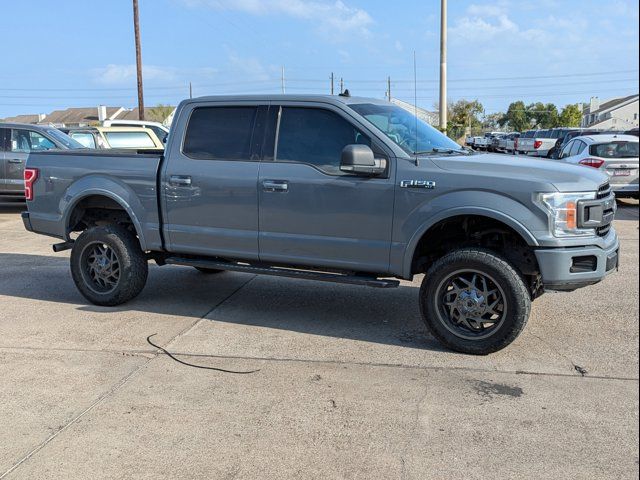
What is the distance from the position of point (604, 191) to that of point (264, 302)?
347 centimetres

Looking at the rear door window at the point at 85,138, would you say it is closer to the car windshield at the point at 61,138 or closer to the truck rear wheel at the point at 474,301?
the car windshield at the point at 61,138

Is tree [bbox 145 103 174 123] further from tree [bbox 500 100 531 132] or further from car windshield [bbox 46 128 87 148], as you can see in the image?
car windshield [bbox 46 128 87 148]

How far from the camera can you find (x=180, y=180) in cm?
591

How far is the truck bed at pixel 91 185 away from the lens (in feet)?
20.0

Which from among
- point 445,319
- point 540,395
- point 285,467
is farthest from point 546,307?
point 285,467

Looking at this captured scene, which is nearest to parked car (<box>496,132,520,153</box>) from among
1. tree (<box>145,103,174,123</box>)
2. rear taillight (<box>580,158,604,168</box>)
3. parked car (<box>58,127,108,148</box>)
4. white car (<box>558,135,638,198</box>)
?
white car (<box>558,135,638,198</box>)

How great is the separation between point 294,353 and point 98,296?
2508mm

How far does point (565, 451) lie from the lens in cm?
343

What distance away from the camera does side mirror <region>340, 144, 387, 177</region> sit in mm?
4930

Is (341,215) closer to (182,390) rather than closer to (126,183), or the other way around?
(182,390)

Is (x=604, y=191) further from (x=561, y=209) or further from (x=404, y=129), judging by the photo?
(x=404, y=129)

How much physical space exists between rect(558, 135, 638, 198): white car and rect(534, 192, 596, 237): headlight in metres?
8.48

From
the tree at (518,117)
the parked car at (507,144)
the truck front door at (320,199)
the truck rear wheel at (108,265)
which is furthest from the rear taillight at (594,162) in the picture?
the tree at (518,117)

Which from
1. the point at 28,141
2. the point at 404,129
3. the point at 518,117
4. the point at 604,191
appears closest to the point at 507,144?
the point at 518,117
